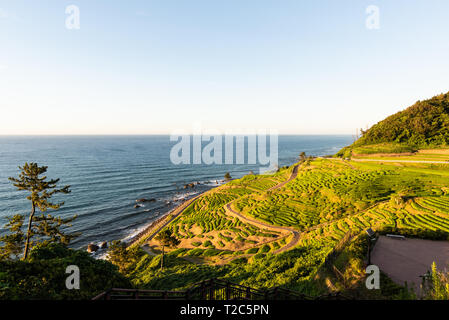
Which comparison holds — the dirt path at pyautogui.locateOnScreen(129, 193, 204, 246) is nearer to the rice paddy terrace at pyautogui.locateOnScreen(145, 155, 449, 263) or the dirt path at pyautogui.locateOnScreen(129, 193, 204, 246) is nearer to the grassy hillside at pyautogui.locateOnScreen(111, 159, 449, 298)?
the rice paddy terrace at pyautogui.locateOnScreen(145, 155, 449, 263)

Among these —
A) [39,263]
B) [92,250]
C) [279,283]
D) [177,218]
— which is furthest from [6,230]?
[279,283]

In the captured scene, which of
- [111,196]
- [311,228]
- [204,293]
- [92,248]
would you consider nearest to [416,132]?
[311,228]

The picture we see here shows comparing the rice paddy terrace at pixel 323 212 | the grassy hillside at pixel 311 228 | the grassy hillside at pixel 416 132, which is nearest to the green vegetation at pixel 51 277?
the grassy hillside at pixel 311 228

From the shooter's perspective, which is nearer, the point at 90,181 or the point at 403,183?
the point at 403,183

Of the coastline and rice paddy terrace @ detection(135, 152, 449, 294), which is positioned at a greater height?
rice paddy terrace @ detection(135, 152, 449, 294)

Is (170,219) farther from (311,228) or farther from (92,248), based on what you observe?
(311,228)

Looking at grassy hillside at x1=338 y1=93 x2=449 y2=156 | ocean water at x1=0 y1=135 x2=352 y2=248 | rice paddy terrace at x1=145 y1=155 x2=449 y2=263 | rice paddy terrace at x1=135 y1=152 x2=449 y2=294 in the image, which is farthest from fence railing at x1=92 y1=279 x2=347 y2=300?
grassy hillside at x1=338 y1=93 x2=449 y2=156

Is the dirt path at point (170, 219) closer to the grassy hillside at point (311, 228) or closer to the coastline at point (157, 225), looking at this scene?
the coastline at point (157, 225)
